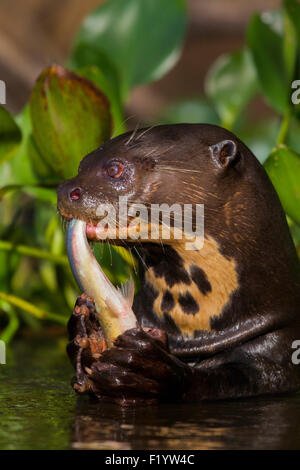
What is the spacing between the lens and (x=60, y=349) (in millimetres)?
3838

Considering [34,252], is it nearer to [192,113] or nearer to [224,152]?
[224,152]

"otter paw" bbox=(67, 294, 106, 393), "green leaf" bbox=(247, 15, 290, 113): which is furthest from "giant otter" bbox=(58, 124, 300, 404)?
"green leaf" bbox=(247, 15, 290, 113)

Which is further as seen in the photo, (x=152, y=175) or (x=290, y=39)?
(x=290, y=39)

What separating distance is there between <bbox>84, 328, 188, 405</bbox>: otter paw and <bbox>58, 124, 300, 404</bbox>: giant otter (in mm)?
154

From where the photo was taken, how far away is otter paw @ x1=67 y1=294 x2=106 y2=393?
2281 millimetres

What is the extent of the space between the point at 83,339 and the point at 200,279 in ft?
Answer: 1.14

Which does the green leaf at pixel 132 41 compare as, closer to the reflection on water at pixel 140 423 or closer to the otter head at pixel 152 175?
the otter head at pixel 152 175

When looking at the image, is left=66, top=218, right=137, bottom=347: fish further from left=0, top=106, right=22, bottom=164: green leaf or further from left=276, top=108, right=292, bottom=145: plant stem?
left=276, top=108, right=292, bottom=145: plant stem

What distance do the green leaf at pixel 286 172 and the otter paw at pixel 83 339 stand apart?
2.56ft

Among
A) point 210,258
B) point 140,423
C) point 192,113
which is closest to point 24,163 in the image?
point 210,258

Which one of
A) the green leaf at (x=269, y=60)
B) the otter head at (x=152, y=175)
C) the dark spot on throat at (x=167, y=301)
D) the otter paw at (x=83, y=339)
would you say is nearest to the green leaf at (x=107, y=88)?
the green leaf at (x=269, y=60)

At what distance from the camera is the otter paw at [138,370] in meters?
2.10

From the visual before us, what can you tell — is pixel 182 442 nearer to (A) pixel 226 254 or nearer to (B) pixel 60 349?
(A) pixel 226 254

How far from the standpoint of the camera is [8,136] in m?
3.38
